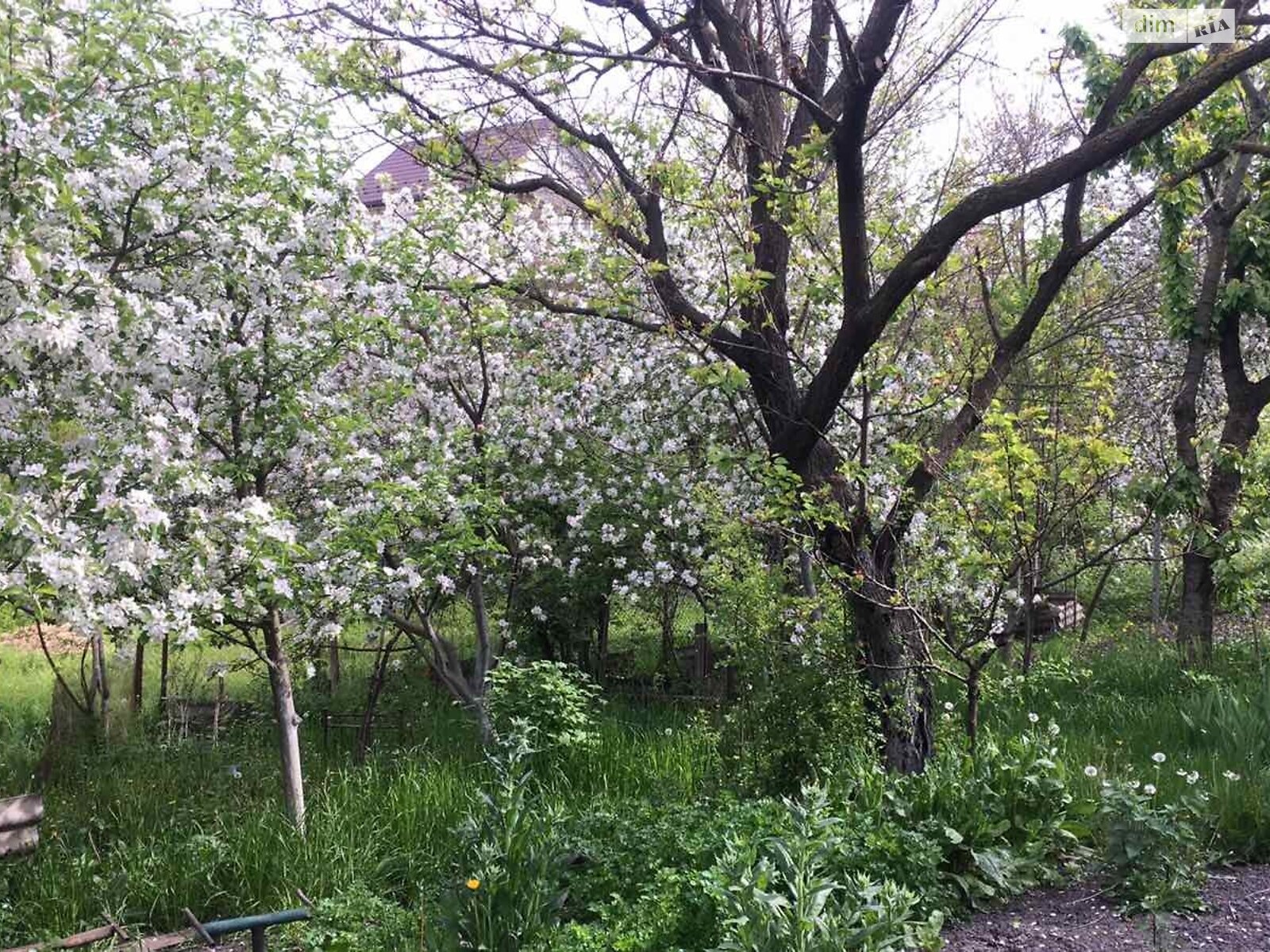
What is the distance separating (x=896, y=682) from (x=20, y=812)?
383 cm

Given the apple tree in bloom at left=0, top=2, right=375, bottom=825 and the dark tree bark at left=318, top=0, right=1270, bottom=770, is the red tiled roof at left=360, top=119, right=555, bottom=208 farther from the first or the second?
the apple tree in bloom at left=0, top=2, right=375, bottom=825

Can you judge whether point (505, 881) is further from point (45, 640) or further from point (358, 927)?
point (45, 640)

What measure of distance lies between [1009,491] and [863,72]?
5.51 ft

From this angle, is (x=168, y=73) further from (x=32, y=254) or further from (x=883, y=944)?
(x=883, y=944)

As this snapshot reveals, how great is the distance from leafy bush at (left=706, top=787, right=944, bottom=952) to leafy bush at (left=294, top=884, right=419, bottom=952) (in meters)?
1.10

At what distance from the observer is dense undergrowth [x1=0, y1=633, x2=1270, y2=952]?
2.88m

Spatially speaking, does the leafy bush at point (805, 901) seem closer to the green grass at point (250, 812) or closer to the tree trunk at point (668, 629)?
the green grass at point (250, 812)

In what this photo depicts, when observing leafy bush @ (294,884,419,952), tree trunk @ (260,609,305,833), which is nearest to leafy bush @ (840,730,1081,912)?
leafy bush @ (294,884,419,952)

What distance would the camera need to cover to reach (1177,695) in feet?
19.5

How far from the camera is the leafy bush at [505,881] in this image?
9.57ft

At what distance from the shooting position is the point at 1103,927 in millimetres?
3107

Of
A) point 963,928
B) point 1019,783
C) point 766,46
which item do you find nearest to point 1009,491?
point 1019,783

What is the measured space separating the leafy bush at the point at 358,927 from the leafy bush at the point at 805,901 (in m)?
1.10

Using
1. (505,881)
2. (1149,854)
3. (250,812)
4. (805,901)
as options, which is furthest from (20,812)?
(1149,854)
